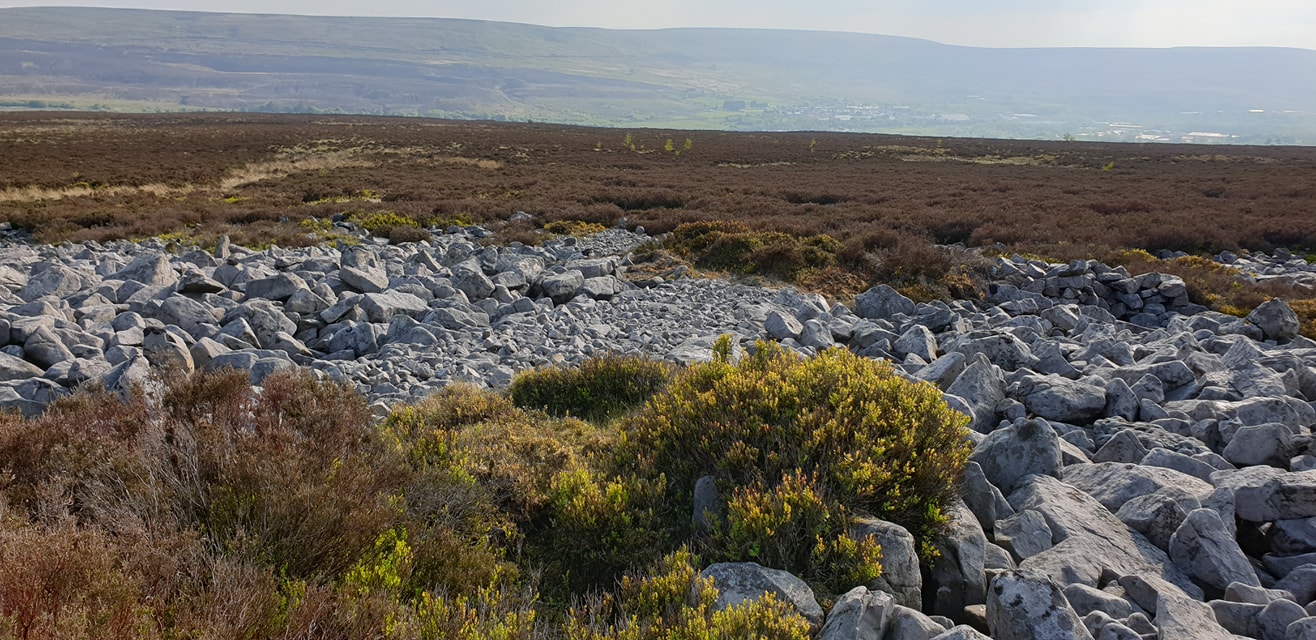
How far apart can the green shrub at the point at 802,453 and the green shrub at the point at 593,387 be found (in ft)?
4.02

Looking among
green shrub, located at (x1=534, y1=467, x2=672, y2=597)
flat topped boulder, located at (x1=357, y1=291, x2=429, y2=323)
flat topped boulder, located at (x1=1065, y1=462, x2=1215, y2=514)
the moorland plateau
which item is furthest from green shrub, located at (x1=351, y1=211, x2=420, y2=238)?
flat topped boulder, located at (x1=1065, y1=462, x2=1215, y2=514)

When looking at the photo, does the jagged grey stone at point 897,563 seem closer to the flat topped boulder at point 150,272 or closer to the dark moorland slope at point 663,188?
the flat topped boulder at point 150,272

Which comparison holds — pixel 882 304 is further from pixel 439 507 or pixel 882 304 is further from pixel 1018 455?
pixel 439 507

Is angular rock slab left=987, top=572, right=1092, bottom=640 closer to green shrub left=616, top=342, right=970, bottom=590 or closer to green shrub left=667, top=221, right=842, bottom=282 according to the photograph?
green shrub left=616, top=342, right=970, bottom=590

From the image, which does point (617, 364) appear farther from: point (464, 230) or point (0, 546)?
point (464, 230)

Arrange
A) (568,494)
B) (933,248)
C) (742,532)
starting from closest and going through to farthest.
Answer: (742,532) → (568,494) → (933,248)

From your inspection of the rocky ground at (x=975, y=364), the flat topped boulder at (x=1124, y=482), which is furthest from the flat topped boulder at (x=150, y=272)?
the flat topped boulder at (x=1124, y=482)

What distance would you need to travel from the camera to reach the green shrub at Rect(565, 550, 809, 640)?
3014mm

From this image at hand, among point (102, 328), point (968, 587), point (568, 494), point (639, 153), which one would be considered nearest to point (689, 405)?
point (568, 494)

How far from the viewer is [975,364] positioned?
7578 mm

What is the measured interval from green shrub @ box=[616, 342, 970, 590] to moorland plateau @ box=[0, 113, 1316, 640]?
3 cm

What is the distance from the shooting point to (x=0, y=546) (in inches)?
108

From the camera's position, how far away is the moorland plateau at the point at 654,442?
128 inches

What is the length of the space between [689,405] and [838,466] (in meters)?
1.36
